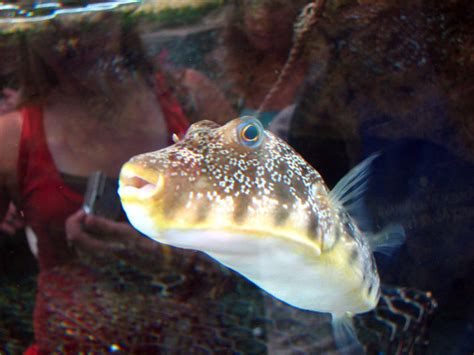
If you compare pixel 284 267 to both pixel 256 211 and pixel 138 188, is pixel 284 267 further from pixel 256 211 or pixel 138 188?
pixel 138 188

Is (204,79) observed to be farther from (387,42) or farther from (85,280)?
(85,280)

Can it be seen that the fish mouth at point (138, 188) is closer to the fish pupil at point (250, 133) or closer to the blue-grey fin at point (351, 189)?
the fish pupil at point (250, 133)

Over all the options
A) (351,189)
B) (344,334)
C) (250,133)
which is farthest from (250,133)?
(344,334)

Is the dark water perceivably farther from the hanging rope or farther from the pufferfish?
the pufferfish

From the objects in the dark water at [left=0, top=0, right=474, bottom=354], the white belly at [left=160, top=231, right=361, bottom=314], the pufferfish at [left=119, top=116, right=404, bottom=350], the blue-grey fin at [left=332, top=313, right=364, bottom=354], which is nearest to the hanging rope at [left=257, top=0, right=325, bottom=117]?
the dark water at [left=0, top=0, right=474, bottom=354]

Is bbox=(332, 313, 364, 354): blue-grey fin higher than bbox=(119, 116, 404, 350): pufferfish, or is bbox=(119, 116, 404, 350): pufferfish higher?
bbox=(119, 116, 404, 350): pufferfish

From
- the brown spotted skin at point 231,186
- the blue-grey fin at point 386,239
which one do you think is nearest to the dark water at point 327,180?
the blue-grey fin at point 386,239

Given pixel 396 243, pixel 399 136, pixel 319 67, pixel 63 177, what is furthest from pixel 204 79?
pixel 396 243

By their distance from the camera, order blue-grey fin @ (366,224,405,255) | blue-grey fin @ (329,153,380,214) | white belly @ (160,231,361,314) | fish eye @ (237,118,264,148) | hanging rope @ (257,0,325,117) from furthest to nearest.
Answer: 1. hanging rope @ (257,0,325,117)
2. blue-grey fin @ (366,224,405,255)
3. blue-grey fin @ (329,153,380,214)
4. fish eye @ (237,118,264,148)
5. white belly @ (160,231,361,314)
